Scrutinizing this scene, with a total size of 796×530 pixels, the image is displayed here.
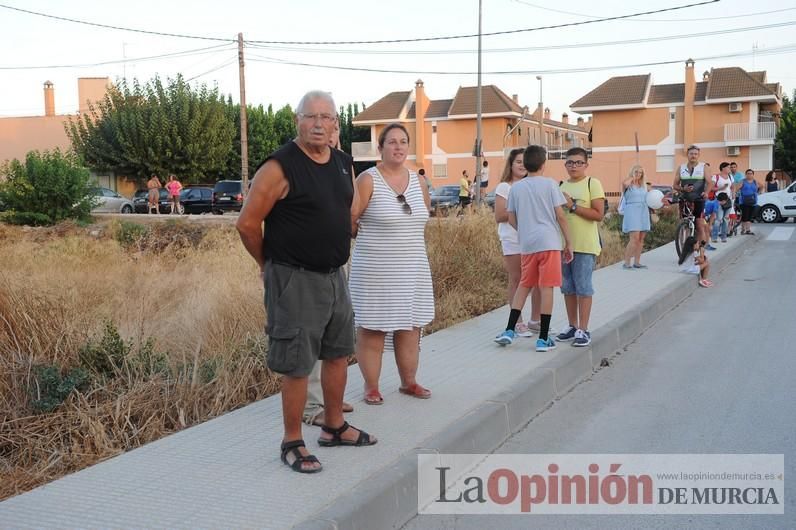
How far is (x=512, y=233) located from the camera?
800 cm

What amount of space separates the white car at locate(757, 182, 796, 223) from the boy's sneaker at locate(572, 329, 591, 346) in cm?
2536

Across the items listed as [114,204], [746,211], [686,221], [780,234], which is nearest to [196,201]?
[114,204]

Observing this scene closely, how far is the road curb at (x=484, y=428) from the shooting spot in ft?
12.8

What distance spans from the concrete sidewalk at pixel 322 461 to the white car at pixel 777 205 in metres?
25.8

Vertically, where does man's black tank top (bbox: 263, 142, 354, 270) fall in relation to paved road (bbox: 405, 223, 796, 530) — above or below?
above

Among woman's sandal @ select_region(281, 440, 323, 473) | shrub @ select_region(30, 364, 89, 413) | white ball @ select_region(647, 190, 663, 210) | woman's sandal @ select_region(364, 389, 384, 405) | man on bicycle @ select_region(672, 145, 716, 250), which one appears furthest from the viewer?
white ball @ select_region(647, 190, 663, 210)

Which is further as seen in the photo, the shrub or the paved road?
the shrub

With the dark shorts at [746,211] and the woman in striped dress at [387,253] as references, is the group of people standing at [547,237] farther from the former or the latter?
the dark shorts at [746,211]

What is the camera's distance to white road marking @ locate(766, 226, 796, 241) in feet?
73.7

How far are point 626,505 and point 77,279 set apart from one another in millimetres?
7391

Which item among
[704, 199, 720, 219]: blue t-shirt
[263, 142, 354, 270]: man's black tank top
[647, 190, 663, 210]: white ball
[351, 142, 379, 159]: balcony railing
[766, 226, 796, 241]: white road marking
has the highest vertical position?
[351, 142, 379, 159]: balcony railing

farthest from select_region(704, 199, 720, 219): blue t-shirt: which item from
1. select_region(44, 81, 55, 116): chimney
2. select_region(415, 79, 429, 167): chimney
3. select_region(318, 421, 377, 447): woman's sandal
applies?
select_region(44, 81, 55, 116): chimney

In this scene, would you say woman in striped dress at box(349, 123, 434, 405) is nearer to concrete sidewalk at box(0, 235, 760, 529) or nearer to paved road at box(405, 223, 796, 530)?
concrete sidewalk at box(0, 235, 760, 529)

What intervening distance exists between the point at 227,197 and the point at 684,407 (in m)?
33.3
